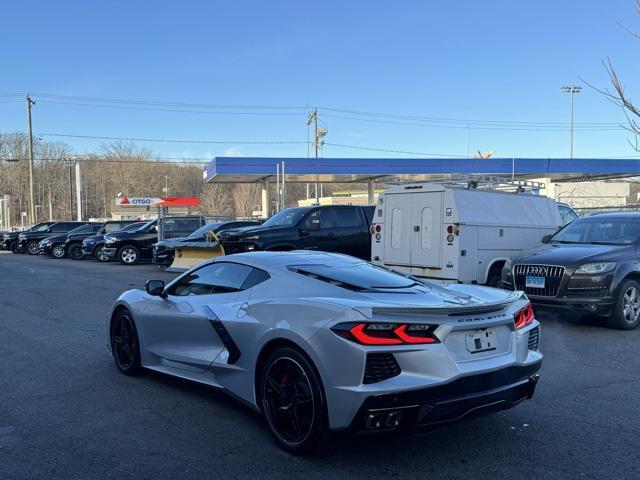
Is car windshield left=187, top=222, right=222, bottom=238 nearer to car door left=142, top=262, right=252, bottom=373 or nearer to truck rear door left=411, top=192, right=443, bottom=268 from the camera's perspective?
truck rear door left=411, top=192, right=443, bottom=268

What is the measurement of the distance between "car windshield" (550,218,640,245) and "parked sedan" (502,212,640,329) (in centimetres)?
1

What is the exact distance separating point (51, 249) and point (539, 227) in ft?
75.1

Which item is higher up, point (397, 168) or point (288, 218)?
point (397, 168)

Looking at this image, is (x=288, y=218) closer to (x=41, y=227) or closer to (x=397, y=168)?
(x=397, y=168)

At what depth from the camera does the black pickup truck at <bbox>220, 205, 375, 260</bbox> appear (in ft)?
45.5

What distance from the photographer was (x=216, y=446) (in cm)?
431

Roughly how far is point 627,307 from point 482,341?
569 centimetres

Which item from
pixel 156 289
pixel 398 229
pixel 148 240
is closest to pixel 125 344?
pixel 156 289

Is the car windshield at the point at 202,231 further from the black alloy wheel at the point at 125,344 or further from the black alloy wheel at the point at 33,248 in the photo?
the black alloy wheel at the point at 33,248

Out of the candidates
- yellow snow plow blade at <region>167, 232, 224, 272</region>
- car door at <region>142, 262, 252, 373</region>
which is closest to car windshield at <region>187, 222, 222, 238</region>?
yellow snow plow blade at <region>167, 232, 224, 272</region>

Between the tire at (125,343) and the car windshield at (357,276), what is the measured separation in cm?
227

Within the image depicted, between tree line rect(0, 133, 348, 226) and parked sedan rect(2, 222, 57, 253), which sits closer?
parked sedan rect(2, 222, 57, 253)

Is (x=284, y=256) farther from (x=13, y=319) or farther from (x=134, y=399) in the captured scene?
(x=13, y=319)

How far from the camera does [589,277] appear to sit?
851 centimetres
